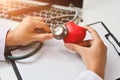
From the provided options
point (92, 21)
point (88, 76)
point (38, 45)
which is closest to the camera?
point (88, 76)

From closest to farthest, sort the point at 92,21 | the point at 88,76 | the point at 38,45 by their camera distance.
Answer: the point at 88,76 < the point at 38,45 < the point at 92,21

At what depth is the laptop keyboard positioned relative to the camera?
2.80ft

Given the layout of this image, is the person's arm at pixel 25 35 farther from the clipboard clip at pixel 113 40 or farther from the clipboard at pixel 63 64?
the clipboard clip at pixel 113 40

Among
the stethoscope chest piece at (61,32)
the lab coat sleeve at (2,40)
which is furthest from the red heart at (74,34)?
the lab coat sleeve at (2,40)

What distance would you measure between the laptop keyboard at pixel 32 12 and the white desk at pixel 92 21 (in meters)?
0.08

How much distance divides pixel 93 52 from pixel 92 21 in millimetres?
211

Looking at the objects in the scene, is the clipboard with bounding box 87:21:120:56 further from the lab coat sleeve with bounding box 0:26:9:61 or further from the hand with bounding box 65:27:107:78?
the lab coat sleeve with bounding box 0:26:9:61

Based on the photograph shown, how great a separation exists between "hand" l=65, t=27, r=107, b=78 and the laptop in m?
0.03

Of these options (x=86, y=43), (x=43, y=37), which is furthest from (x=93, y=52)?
(x=43, y=37)

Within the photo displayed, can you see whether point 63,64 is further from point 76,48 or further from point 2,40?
point 2,40

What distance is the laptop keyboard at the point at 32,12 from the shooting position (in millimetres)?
854

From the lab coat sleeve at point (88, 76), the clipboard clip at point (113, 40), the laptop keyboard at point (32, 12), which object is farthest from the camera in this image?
the laptop keyboard at point (32, 12)

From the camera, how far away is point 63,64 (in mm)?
660

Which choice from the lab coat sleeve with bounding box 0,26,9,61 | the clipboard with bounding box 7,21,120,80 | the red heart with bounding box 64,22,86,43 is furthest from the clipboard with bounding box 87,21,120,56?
the lab coat sleeve with bounding box 0,26,9,61
